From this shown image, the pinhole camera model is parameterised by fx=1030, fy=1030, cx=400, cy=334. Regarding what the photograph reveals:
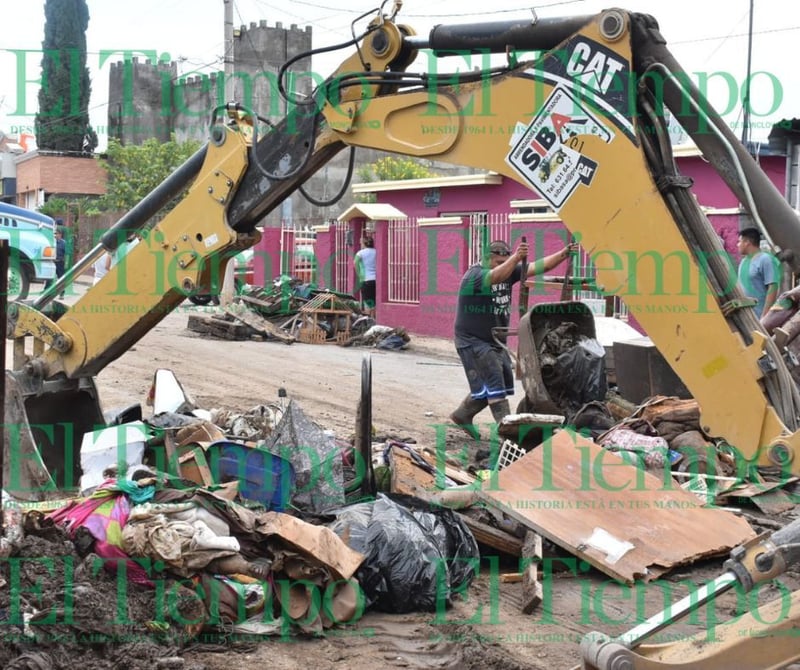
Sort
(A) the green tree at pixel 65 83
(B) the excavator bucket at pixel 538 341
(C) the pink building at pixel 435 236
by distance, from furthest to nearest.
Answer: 1. (A) the green tree at pixel 65 83
2. (C) the pink building at pixel 435 236
3. (B) the excavator bucket at pixel 538 341

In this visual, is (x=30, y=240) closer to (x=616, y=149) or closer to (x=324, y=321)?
(x=324, y=321)

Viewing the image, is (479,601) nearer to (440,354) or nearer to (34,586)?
(34,586)

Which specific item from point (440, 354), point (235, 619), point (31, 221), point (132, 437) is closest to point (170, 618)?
point (235, 619)

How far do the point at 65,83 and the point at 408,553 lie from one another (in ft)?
149

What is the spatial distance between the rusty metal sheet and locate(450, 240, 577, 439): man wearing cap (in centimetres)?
272

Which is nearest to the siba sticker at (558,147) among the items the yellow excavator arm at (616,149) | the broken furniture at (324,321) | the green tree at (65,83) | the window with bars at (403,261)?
the yellow excavator arm at (616,149)

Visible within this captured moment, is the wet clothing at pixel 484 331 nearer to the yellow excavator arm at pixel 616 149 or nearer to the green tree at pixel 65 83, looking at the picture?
the yellow excavator arm at pixel 616 149

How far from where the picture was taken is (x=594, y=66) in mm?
4172

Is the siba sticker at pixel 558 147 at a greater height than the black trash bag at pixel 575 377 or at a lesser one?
greater

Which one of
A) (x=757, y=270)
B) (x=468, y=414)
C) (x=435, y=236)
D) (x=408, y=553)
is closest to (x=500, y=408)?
(x=468, y=414)

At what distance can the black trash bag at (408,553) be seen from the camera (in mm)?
5078

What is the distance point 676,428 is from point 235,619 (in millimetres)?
4431

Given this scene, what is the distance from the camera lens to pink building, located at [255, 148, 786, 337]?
654 inches

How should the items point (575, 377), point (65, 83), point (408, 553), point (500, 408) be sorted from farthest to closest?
point (65, 83) → point (500, 408) → point (575, 377) → point (408, 553)
